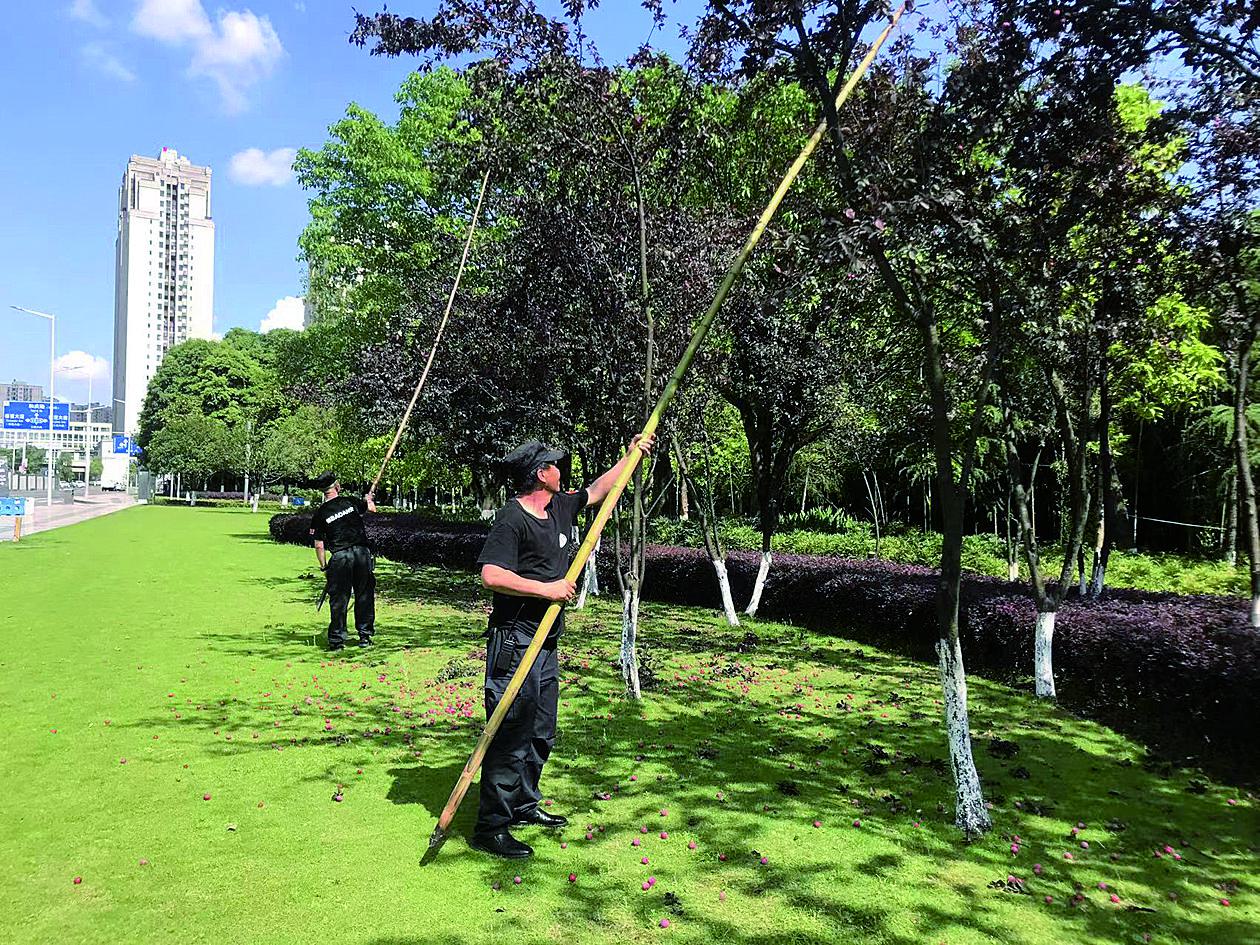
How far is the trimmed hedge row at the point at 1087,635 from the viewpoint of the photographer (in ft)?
19.5

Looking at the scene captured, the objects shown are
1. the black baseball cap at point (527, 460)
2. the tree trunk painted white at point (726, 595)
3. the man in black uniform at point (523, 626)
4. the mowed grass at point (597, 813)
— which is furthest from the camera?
the tree trunk painted white at point (726, 595)

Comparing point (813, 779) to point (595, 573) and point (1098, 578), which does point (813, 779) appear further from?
point (595, 573)

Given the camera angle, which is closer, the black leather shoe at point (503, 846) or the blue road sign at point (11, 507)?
the black leather shoe at point (503, 846)

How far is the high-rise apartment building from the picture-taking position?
119000 mm

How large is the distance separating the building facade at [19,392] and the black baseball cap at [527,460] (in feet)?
290

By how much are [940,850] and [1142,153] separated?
5538 millimetres

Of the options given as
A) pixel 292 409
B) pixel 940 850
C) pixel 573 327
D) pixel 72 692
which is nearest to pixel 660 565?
pixel 573 327

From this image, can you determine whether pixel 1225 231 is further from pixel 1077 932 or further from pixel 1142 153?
pixel 1077 932

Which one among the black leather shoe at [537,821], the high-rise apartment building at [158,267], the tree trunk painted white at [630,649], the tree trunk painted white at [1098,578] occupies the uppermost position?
the high-rise apartment building at [158,267]

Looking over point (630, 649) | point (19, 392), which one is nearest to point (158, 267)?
point (19, 392)

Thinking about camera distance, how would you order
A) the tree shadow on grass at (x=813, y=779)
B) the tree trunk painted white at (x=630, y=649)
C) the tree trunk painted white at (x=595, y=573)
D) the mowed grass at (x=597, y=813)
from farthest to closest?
the tree trunk painted white at (x=595, y=573) → the tree trunk painted white at (x=630, y=649) → the tree shadow on grass at (x=813, y=779) → the mowed grass at (x=597, y=813)

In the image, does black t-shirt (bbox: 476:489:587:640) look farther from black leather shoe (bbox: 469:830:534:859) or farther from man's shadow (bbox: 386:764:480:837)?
man's shadow (bbox: 386:764:480:837)

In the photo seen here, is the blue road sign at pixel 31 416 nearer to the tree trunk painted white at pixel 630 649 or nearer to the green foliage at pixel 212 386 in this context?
the green foliage at pixel 212 386

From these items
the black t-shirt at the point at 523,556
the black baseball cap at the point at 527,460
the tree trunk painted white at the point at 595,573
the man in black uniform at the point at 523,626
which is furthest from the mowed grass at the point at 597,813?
the tree trunk painted white at the point at 595,573
